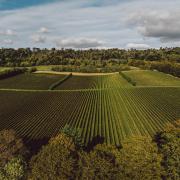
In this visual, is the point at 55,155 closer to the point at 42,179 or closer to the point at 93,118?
the point at 42,179

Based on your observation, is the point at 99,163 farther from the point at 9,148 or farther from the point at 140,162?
the point at 9,148

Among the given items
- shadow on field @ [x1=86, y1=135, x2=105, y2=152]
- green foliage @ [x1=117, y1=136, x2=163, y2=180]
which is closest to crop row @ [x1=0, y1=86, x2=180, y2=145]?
shadow on field @ [x1=86, y1=135, x2=105, y2=152]

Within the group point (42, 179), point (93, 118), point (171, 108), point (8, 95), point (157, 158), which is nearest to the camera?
point (42, 179)

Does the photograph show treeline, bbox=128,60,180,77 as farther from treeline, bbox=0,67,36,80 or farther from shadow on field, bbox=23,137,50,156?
shadow on field, bbox=23,137,50,156

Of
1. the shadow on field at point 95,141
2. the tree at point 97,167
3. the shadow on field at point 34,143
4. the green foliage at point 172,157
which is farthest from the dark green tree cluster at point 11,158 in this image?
the green foliage at point 172,157

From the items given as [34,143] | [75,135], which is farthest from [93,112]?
[75,135]

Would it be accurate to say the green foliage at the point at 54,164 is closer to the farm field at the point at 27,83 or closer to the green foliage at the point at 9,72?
the farm field at the point at 27,83

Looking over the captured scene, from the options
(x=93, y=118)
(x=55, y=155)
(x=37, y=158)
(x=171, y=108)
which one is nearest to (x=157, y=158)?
(x=55, y=155)
